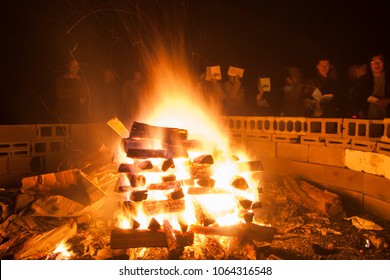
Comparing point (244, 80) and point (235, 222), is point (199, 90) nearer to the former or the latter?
point (244, 80)

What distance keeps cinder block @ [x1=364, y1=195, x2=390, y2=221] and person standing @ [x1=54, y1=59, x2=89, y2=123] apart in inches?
233

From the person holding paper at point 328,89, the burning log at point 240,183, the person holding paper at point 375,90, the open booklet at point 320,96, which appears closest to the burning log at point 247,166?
the burning log at point 240,183

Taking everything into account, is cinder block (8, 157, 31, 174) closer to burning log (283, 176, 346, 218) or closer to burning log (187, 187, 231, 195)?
burning log (187, 187, 231, 195)

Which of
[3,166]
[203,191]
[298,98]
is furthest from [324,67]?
[3,166]

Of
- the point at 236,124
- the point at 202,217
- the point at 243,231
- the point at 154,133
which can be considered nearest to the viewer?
the point at 243,231

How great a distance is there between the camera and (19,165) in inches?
235

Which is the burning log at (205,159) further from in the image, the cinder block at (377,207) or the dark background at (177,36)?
the dark background at (177,36)

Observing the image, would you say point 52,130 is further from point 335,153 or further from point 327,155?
point 335,153

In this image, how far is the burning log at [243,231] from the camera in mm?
4328

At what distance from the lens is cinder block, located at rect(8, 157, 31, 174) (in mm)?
5906

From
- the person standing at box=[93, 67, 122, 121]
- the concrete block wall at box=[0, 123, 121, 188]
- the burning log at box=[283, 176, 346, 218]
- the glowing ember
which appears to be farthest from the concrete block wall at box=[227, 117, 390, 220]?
the glowing ember

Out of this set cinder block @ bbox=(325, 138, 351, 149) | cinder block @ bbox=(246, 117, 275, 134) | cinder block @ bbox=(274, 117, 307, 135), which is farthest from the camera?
cinder block @ bbox=(246, 117, 275, 134)

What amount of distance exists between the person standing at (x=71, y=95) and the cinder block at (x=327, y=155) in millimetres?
4974

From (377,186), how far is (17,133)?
6411 millimetres
